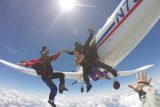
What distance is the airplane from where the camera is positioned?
13.8 meters

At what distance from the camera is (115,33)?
15805 mm

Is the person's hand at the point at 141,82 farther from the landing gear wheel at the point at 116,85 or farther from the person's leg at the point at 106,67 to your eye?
the landing gear wheel at the point at 116,85

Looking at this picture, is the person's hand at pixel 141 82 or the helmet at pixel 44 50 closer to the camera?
the person's hand at pixel 141 82

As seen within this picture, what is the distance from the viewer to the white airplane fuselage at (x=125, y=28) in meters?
13.7

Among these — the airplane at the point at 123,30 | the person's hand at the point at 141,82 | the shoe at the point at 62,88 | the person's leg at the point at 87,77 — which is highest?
the airplane at the point at 123,30

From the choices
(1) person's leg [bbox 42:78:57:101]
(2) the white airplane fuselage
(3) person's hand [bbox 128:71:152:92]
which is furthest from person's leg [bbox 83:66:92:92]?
(3) person's hand [bbox 128:71:152:92]

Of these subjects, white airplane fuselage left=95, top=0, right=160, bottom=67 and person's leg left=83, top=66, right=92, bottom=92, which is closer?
white airplane fuselage left=95, top=0, right=160, bottom=67

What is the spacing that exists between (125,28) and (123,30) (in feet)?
0.84

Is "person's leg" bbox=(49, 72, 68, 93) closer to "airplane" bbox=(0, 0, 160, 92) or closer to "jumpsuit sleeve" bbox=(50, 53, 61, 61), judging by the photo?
"jumpsuit sleeve" bbox=(50, 53, 61, 61)

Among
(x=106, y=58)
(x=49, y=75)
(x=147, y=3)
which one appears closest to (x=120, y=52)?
(x=106, y=58)

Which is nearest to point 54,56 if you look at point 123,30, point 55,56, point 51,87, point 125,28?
point 55,56

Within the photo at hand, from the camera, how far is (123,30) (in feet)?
50.0

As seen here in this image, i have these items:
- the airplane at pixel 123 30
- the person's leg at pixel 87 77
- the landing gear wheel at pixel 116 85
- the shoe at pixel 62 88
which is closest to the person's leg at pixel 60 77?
the shoe at pixel 62 88

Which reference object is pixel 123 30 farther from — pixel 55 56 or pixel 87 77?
pixel 55 56
